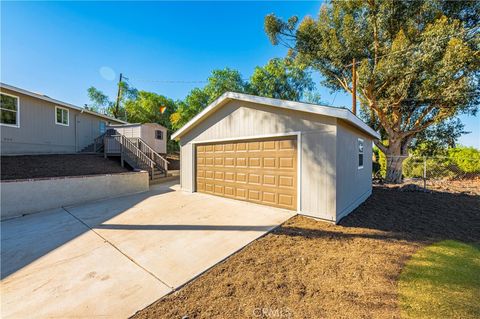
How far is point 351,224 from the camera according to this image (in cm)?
484

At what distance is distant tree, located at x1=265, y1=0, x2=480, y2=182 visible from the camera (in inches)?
353

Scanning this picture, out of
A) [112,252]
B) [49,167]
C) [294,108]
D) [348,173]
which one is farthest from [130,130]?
[348,173]

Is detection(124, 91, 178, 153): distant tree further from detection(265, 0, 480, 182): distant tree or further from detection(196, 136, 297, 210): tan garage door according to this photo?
detection(196, 136, 297, 210): tan garage door

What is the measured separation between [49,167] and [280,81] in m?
18.7

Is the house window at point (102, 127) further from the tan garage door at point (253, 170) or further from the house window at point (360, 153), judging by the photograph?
the house window at point (360, 153)

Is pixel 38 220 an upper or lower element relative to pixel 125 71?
lower

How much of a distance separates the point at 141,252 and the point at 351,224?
4.79 meters

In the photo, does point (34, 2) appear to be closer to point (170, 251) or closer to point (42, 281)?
point (42, 281)

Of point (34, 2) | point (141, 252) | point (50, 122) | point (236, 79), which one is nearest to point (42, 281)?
point (141, 252)

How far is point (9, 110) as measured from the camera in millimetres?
9211

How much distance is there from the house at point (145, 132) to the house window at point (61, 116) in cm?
295

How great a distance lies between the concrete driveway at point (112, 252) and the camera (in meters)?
2.37

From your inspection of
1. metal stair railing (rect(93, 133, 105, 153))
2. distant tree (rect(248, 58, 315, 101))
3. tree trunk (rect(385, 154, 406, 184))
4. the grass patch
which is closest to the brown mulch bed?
metal stair railing (rect(93, 133, 105, 153))

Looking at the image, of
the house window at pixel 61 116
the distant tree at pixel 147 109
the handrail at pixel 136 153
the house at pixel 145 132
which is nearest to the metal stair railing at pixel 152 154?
the handrail at pixel 136 153
